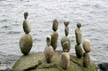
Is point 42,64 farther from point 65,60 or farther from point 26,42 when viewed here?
point 26,42

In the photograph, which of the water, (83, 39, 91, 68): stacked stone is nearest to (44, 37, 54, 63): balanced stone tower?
(83, 39, 91, 68): stacked stone

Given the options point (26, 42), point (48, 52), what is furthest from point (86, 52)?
point (26, 42)

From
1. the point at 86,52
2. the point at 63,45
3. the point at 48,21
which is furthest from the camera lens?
the point at 48,21

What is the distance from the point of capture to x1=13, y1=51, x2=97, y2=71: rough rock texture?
6.57 m

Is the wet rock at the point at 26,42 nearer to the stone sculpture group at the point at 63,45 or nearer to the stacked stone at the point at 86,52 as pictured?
the stone sculpture group at the point at 63,45

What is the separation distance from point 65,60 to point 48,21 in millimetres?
7381

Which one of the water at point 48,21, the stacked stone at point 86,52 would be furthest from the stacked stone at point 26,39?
the water at point 48,21

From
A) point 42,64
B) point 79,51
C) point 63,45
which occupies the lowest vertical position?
point 42,64

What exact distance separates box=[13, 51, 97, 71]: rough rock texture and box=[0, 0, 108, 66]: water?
2779 millimetres

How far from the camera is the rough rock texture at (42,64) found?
6.57 m

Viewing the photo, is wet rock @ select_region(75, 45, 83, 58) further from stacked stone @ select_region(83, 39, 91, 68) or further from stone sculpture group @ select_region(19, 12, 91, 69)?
stacked stone @ select_region(83, 39, 91, 68)

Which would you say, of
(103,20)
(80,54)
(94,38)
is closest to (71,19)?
(103,20)

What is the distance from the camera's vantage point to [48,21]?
Answer: 13.8 meters

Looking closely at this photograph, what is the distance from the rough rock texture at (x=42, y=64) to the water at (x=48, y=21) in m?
2.78
